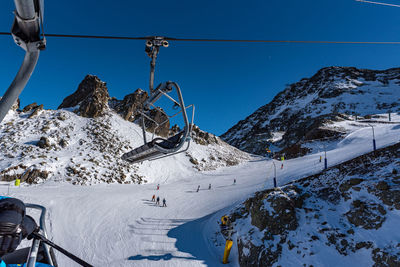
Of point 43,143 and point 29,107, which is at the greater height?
point 29,107

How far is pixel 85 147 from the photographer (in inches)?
1304

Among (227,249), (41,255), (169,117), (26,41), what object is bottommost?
(227,249)

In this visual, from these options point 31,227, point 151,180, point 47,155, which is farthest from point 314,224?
point 47,155

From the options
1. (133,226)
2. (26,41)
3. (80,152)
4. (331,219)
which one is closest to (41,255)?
(26,41)

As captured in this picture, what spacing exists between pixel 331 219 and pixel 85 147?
35.9 meters

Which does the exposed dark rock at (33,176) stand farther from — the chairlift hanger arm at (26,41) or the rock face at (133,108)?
the chairlift hanger arm at (26,41)

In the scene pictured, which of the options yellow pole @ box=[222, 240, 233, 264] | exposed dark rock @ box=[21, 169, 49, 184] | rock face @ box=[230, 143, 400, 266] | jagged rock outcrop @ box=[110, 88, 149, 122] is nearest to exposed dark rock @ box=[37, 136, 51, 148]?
exposed dark rock @ box=[21, 169, 49, 184]

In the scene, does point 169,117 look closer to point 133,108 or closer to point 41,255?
point 41,255

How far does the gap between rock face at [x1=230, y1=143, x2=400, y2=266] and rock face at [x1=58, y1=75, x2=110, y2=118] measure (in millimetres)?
43866

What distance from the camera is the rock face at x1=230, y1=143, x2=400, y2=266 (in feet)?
21.6

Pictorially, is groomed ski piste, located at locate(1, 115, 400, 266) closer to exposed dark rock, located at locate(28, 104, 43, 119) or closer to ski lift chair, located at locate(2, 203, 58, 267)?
ski lift chair, located at locate(2, 203, 58, 267)

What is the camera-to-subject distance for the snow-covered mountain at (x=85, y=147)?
26062 millimetres

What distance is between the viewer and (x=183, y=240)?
1095cm

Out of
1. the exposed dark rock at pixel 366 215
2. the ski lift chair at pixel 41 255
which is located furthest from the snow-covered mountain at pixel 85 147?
the exposed dark rock at pixel 366 215
